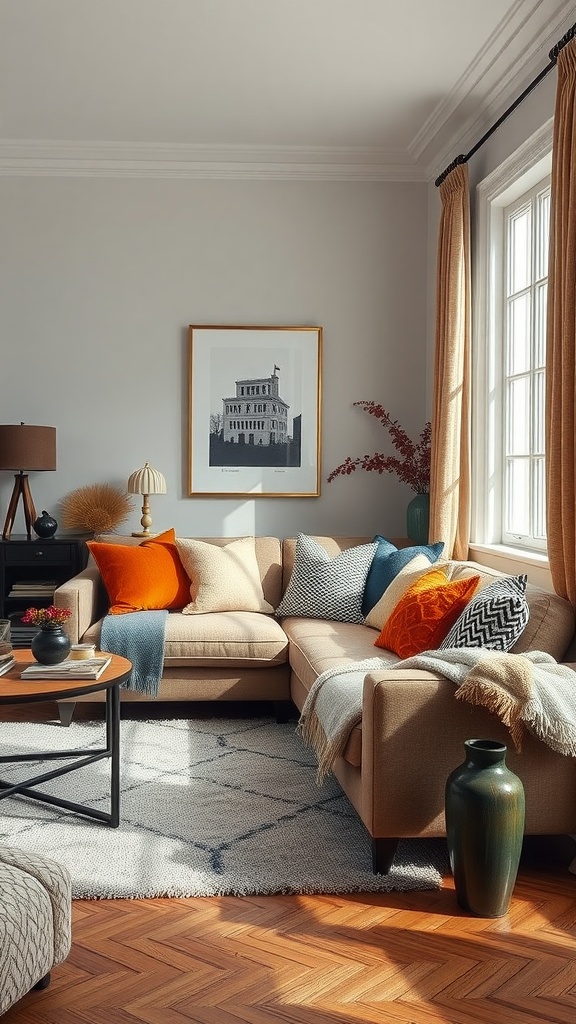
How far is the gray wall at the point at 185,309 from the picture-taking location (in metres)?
5.41

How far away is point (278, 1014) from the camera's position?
1999mm

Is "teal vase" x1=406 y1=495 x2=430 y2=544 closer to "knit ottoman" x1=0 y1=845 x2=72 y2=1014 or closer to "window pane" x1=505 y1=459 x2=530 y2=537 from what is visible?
"window pane" x1=505 y1=459 x2=530 y2=537

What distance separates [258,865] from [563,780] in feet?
3.08

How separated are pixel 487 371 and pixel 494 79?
4.37ft

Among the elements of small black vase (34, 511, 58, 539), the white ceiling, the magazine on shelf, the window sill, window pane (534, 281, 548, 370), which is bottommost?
the magazine on shelf

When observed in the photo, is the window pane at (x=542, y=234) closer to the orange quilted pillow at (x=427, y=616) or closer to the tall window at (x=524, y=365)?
the tall window at (x=524, y=365)

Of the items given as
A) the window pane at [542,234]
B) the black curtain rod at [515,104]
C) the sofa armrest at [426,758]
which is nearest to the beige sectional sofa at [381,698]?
the sofa armrest at [426,758]

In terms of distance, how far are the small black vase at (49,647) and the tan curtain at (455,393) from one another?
221 cm

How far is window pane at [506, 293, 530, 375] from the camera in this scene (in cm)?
435

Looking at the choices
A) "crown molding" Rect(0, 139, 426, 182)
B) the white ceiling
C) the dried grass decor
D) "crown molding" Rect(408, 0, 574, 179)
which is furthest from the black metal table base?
"crown molding" Rect(0, 139, 426, 182)

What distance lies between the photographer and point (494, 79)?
4223 millimetres

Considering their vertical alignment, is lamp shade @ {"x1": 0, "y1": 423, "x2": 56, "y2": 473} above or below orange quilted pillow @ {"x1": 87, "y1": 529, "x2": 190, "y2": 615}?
above

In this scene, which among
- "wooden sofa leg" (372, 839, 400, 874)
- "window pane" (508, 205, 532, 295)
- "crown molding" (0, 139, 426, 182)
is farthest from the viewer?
"crown molding" (0, 139, 426, 182)

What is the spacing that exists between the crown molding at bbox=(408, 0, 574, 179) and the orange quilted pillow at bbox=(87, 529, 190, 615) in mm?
2700
